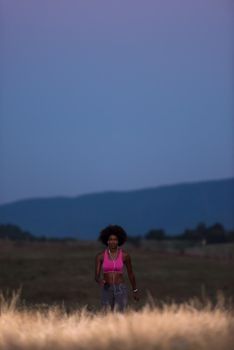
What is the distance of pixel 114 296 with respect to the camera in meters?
16.6

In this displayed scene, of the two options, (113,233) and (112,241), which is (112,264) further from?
(113,233)

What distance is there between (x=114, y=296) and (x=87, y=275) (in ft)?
65.0

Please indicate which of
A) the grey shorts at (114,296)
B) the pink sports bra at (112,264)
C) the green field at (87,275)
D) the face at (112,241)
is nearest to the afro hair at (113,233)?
the face at (112,241)

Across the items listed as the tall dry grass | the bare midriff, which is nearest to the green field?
the bare midriff

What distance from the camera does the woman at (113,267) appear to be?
16.4 metres

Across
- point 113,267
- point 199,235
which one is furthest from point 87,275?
point 199,235

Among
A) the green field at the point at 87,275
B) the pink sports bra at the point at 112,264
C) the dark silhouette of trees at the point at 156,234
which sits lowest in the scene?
the green field at the point at 87,275

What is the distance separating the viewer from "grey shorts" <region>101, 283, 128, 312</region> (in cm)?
1655

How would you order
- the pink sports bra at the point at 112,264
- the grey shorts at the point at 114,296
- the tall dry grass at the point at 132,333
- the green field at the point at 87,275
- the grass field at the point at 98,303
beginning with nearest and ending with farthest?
the tall dry grass at the point at 132,333 → the grass field at the point at 98,303 → the pink sports bra at the point at 112,264 → the grey shorts at the point at 114,296 → the green field at the point at 87,275

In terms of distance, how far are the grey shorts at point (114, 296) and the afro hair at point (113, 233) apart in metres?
0.72

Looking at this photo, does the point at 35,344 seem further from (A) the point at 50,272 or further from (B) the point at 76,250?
(B) the point at 76,250

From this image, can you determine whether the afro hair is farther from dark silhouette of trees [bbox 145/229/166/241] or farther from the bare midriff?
dark silhouette of trees [bbox 145/229/166/241]

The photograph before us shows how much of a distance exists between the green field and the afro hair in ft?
40.0

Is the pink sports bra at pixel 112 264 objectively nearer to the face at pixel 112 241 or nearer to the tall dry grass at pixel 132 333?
the face at pixel 112 241
